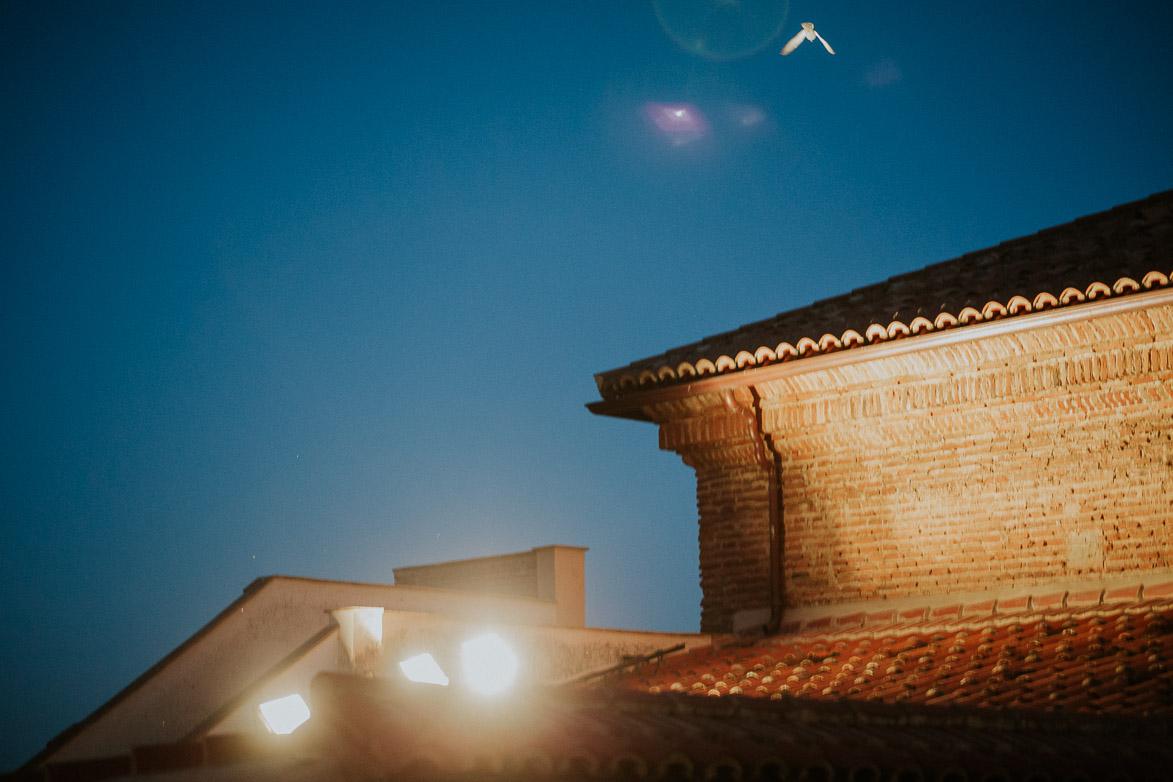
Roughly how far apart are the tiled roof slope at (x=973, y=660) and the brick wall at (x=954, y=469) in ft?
0.83

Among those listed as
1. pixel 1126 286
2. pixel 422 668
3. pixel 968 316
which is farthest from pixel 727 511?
pixel 1126 286

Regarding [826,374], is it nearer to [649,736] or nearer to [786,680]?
[786,680]

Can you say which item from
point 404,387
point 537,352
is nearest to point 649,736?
point 404,387

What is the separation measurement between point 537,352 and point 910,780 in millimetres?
67593

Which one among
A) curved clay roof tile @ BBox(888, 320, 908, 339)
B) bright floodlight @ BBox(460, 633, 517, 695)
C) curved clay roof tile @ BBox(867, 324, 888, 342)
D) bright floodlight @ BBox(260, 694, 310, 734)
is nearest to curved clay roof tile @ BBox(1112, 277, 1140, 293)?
curved clay roof tile @ BBox(888, 320, 908, 339)

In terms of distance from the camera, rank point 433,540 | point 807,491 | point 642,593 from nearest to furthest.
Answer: point 807,491 < point 642,593 < point 433,540

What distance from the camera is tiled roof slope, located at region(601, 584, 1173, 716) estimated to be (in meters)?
5.86

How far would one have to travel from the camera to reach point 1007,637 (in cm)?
701

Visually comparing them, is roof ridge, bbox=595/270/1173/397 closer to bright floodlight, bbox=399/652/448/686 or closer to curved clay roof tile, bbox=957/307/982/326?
curved clay roof tile, bbox=957/307/982/326

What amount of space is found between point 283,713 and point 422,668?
3.13ft

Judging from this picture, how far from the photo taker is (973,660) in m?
6.74

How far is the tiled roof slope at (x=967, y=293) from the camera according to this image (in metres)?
7.08

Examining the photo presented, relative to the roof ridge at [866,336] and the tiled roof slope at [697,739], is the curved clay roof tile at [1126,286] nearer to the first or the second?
the roof ridge at [866,336]

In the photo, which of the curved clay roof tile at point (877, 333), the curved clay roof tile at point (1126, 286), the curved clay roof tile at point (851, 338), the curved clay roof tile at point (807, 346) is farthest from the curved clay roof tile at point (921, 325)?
the curved clay roof tile at point (1126, 286)
